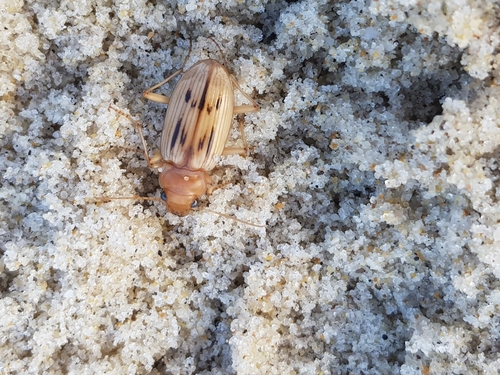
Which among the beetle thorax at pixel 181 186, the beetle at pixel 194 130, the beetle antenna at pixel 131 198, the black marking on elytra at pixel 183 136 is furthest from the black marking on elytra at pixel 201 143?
the beetle antenna at pixel 131 198

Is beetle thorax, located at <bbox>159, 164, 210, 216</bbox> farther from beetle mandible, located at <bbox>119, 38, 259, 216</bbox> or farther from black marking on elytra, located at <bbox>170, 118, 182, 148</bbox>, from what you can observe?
black marking on elytra, located at <bbox>170, 118, 182, 148</bbox>

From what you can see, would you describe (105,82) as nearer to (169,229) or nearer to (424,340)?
(169,229)

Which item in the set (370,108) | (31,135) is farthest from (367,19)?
(31,135)

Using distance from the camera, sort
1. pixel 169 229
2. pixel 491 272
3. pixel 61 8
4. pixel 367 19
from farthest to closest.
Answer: pixel 169 229 → pixel 61 8 → pixel 367 19 → pixel 491 272

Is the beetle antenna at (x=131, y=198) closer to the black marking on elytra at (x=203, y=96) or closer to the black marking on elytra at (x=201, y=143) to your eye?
the black marking on elytra at (x=201, y=143)

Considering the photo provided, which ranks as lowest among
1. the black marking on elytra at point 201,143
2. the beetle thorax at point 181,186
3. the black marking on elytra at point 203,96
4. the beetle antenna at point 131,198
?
the beetle antenna at point 131,198

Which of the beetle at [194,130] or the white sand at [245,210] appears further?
the beetle at [194,130]

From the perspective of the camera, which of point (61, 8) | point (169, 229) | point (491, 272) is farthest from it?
point (169, 229)
